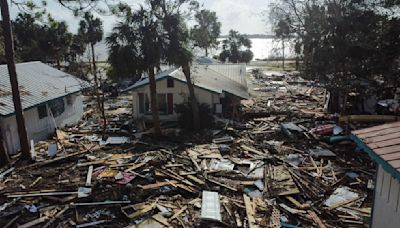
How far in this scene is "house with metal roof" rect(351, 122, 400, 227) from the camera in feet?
18.3

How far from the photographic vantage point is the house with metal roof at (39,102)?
18.2 m

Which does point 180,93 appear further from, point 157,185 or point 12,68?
point 157,185

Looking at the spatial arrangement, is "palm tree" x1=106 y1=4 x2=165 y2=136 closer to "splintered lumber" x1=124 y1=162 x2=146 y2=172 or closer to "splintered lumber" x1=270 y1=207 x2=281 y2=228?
"splintered lumber" x1=124 y1=162 x2=146 y2=172

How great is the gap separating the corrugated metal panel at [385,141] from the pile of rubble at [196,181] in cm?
487

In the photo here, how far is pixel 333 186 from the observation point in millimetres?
13430

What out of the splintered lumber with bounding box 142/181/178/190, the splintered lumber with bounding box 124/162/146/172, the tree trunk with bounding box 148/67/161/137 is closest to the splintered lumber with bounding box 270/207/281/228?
the splintered lumber with bounding box 142/181/178/190

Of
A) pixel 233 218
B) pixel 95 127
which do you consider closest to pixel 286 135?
pixel 233 218

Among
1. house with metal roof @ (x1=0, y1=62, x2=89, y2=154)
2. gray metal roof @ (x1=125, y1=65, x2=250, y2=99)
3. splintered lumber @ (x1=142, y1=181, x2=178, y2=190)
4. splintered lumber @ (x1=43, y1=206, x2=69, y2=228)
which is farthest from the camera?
gray metal roof @ (x1=125, y1=65, x2=250, y2=99)

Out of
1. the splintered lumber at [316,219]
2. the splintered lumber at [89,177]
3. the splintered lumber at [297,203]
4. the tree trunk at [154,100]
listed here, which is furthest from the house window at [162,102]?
the splintered lumber at [316,219]

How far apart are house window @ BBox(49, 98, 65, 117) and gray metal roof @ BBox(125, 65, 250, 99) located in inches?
188

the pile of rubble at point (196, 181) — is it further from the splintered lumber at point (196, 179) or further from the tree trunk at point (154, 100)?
the tree trunk at point (154, 100)

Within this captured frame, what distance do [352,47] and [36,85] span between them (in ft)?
71.9

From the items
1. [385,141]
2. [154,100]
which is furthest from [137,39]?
[385,141]

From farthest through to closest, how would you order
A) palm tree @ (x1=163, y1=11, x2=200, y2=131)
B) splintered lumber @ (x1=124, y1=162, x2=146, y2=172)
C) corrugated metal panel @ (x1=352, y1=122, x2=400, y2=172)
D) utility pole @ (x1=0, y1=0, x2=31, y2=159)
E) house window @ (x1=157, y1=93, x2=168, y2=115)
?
house window @ (x1=157, y1=93, x2=168, y2=115), palm tree @ (x1=163, y1=11, x2=200, y2=131), splintered lumber @ (x1=124, y1=162, x2=146, y2=172), utility pole @ (x1=0, y1=0, x2=31, y2=159), corrugated metal panel @ (x1=352, y1=122, x2=400, y2=172)
